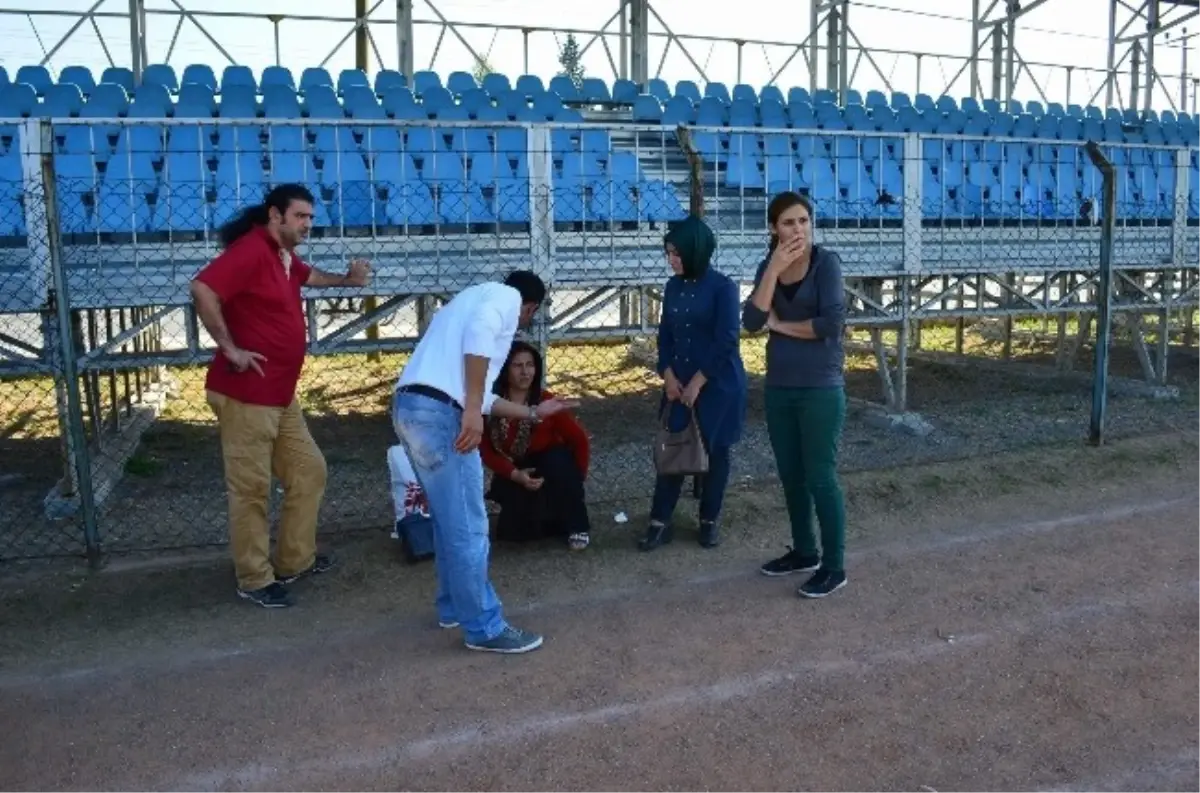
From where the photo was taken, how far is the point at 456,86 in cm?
1245

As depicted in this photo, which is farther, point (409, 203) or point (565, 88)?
point (565, 88)

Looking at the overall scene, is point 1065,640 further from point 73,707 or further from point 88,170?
point 88,170

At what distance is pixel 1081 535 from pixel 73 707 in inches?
189

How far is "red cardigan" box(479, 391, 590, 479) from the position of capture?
511 cm

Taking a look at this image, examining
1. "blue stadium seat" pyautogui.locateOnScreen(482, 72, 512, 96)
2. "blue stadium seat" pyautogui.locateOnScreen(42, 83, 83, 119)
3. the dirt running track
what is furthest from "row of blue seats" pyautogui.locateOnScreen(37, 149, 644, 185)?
the dirt running track

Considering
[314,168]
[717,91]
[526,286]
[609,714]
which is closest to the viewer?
[609,714]

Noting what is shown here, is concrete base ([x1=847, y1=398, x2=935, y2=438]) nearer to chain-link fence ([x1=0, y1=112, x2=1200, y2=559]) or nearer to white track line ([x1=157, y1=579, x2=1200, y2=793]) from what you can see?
chain-link fence ([x1=0, y1=112, x2=1200, y2=559])

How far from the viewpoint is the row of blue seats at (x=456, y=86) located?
10.8 meters

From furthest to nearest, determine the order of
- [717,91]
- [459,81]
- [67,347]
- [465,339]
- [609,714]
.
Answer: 1. [717,91]
2. [459,81]
3. [67,347]
4. [465,339]
5. [609,714]

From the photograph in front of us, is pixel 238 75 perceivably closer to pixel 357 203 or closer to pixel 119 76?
pixel 119 76

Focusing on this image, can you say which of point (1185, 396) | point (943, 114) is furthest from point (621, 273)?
point (943, 114)

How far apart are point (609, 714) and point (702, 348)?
212cm

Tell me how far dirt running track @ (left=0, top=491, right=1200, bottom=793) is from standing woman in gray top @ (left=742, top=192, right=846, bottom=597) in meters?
Result: 0.41

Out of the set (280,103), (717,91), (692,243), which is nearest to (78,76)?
(280,103)
